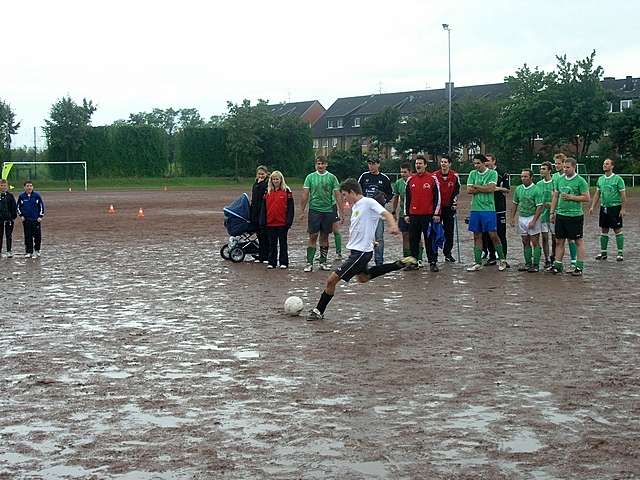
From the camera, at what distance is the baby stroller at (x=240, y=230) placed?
57.5ft

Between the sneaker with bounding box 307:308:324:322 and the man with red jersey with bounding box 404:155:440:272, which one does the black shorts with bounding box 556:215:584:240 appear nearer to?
the man with red jersey with bounding box 404:155:440:272

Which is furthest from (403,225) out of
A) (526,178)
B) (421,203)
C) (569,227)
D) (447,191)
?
(569,227)

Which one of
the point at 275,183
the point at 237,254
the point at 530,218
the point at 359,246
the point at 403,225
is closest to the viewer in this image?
the point at 359,246

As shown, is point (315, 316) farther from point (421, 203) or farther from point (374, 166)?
point (374, 166)

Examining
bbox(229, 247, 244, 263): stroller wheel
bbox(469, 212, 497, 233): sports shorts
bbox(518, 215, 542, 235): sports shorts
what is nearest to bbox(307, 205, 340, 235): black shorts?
bbox(229, 247, 244, 263): stroller wheel

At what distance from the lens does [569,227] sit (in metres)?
14.8

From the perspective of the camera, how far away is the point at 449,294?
13102 mm

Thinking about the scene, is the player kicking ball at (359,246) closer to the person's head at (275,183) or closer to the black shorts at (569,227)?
the black shorts at (569,227)

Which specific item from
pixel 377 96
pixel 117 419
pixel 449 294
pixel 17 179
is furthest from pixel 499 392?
pixel 377 96

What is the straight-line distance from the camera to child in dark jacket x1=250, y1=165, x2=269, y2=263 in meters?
17.0

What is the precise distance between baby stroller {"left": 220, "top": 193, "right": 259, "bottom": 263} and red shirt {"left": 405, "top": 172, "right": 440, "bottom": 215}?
3470 mm

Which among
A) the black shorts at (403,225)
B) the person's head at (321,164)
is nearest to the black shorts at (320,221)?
the person's head at (321,164)

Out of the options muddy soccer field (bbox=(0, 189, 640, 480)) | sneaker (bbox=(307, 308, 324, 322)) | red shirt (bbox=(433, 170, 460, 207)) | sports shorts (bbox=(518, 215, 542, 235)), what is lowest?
muddy soccer field (bbox=(0, 189, 640, 480))

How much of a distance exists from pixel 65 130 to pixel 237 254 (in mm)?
65633
